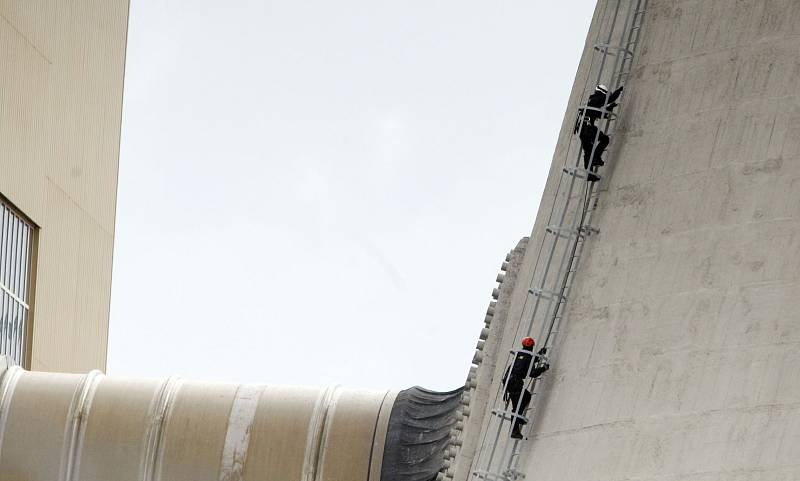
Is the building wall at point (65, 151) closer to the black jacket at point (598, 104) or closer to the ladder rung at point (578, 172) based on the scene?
the ladder rung at point (578, 172)

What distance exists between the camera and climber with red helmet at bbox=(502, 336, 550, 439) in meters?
32.0

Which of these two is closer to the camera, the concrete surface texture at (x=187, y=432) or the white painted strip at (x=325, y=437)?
the white painted strip at (x=325, y=437)

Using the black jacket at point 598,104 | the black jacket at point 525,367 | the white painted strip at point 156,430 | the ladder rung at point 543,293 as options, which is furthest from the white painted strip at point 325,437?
the black jacket at point 598,104

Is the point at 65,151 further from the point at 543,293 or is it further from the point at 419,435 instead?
the point at 543,293

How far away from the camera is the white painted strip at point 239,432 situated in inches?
1817

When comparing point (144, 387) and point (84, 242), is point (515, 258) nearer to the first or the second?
point (144, 387)

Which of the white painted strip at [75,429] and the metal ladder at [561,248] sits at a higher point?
the metal ladder at [561,248]

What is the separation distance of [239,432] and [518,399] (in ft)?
53.2

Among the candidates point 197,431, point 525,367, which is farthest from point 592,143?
point 197,431

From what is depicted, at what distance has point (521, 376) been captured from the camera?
32.0 meters

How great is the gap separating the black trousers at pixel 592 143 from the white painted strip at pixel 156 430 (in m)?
17.7

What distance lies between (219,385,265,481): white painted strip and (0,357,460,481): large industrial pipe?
3 centimetres

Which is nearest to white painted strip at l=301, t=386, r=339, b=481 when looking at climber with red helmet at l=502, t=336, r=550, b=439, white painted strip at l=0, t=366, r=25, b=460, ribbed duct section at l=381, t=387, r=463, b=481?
ribbed duct section at l=381, t=387, r=463, b=481

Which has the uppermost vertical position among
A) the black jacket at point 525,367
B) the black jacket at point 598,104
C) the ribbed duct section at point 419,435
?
the black jacket at point 598,104
